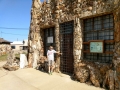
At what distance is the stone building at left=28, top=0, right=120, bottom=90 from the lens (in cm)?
472

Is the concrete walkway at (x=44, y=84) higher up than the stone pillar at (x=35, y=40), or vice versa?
the stone pillar at (x=35, y=40)

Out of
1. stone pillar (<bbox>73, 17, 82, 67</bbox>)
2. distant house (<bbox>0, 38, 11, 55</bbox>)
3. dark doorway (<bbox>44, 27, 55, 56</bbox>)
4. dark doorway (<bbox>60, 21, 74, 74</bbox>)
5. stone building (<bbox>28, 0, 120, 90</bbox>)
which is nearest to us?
stone building (<bbox>28, 0, 120, 90</bbox>)

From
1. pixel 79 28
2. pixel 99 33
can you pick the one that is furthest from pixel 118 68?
pixel 79 28

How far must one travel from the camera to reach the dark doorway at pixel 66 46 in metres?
6.45

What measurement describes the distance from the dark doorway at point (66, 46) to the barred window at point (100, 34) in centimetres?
85

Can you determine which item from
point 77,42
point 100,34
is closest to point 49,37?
point 77,42

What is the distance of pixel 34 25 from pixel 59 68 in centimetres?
369

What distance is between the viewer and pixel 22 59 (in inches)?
330

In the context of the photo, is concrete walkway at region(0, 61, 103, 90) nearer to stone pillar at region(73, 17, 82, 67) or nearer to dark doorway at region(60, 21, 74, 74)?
dark doorway at region(60, 21, 74, 74)

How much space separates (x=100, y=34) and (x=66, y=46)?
204 cm

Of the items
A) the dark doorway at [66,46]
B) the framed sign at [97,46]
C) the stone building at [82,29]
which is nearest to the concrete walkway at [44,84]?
the dark doorway at [66,46]

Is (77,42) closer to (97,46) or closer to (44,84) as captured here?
(97,46)

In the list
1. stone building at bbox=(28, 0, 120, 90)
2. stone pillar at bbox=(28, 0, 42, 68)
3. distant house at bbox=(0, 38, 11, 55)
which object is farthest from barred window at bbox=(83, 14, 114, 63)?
distant house at bbox=(0, 38, 11, 55)

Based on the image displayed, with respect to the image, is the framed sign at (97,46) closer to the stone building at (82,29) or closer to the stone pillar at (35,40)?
the stone building at (82,29)
